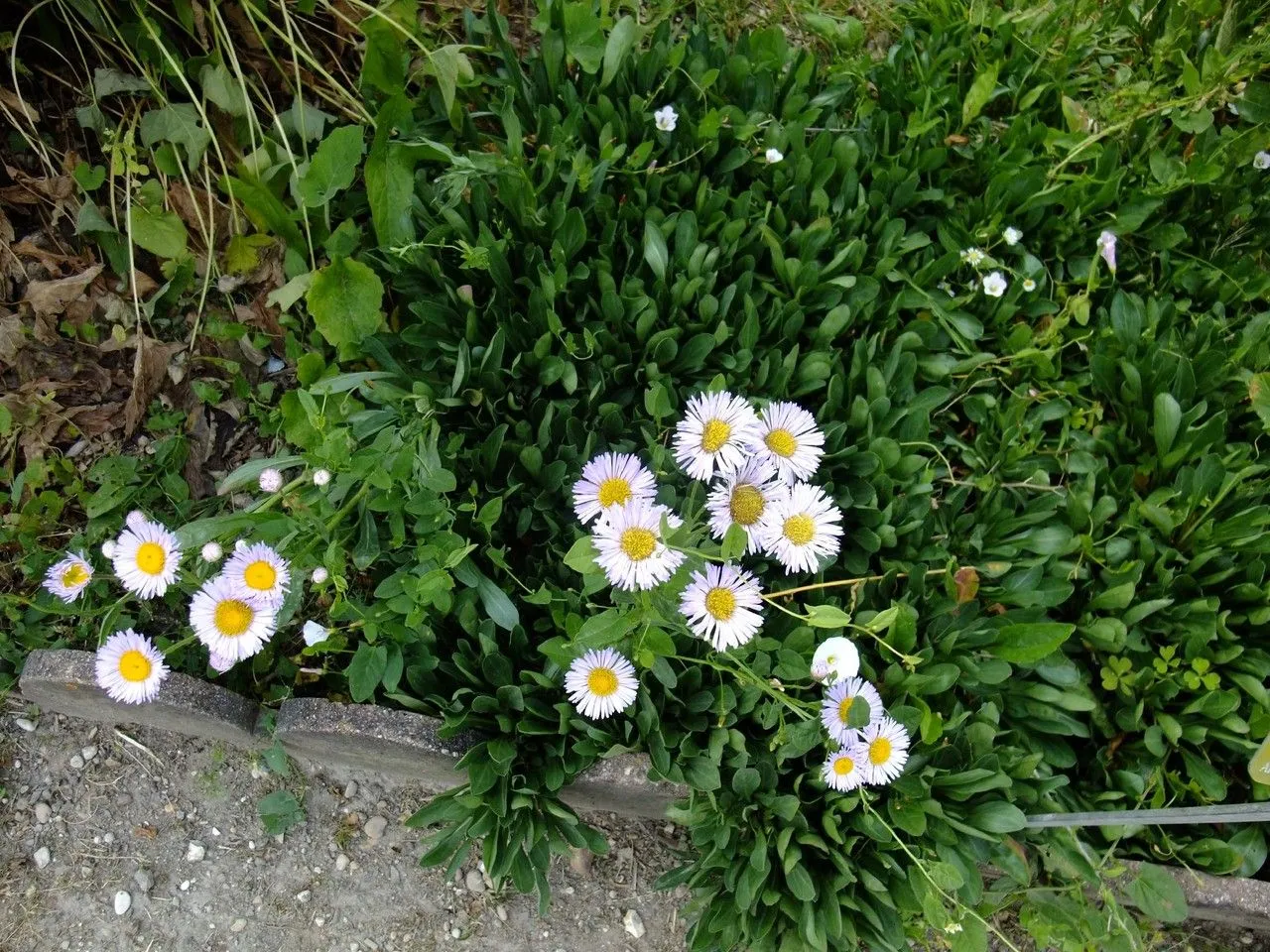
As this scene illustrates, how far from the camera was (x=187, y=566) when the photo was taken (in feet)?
6.50

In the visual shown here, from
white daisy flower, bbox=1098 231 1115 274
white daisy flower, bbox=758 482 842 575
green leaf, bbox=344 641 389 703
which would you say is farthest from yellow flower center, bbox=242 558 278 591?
white daisy flower, bbox=1098 231 1115 274

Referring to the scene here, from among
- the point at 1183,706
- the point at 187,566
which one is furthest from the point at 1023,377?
the point at 187,566

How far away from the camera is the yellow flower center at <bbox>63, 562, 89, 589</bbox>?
1.88 m

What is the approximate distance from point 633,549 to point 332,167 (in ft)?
3.93

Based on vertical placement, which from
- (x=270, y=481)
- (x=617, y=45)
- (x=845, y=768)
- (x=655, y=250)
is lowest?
(x=845, y=768)

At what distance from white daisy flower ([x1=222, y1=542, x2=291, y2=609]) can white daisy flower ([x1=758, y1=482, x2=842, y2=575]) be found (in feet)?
2.91

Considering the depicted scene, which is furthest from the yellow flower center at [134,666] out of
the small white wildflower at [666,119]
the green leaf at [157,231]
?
the small white wildflower at [666,119]

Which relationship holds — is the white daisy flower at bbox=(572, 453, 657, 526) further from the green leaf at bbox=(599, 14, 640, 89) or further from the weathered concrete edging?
the green leaf at bbox=(599, 14, 640, 89)

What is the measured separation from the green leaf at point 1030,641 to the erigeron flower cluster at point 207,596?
4.55 feet

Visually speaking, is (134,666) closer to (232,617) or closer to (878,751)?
(232,617)

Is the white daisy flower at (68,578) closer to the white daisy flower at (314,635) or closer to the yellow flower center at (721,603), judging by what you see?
the white daisy flower at (314,635)

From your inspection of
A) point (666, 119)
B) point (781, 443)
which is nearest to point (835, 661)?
point (781, 443)

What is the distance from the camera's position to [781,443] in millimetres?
1819

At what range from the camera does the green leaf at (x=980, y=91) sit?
2465mm
